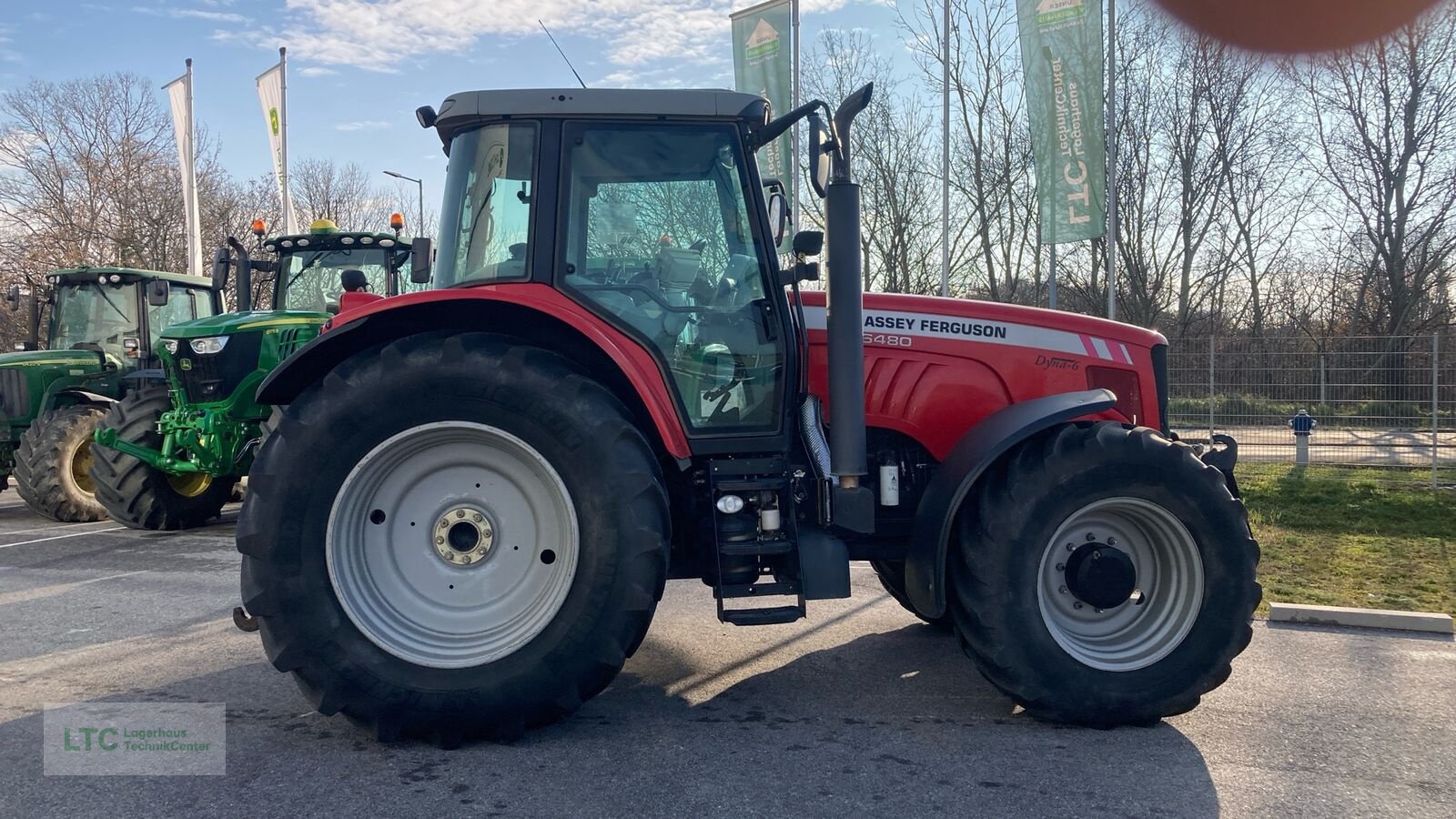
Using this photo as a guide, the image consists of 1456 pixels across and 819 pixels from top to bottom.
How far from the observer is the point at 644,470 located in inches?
129

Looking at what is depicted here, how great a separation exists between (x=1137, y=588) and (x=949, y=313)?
131 cm

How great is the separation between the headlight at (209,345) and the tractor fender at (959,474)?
20.7ft

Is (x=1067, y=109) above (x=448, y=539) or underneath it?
above

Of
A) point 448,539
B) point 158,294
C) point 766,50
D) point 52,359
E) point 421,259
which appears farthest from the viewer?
point 766,50

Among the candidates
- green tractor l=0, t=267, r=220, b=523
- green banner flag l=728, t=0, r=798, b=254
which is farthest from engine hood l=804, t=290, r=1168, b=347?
green banner flag l=728, t=0, r=798, b=254

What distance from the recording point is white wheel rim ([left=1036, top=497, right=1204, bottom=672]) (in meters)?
3.61

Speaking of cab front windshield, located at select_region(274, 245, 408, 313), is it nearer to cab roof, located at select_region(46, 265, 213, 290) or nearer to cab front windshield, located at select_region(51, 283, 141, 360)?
cab roof, located at select_region(46, 265, 213, 290)

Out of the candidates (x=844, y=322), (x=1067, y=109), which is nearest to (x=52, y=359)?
(x=844, y=322)

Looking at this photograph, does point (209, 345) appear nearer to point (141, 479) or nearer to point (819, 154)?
point (141, 479)

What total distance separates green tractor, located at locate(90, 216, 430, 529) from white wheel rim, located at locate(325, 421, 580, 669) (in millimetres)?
4530

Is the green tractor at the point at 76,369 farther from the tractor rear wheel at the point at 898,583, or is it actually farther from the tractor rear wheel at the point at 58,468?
the tractor rear wheel at the point at 898,583

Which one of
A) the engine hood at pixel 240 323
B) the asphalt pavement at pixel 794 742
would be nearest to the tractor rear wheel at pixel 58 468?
the engine hood at pixel 240 323

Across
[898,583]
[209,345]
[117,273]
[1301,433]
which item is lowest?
[898,583]

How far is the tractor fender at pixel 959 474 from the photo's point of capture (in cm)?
352
